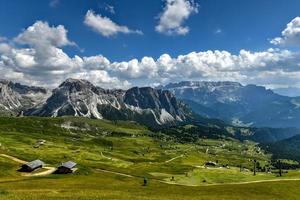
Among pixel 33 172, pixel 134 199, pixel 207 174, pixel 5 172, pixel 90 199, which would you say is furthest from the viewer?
pixel 207 174

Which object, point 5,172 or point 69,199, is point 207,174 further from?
point 69,199

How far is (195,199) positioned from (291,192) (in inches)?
1690

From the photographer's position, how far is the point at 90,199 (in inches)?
2280

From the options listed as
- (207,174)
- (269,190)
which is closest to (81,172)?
(207,174)

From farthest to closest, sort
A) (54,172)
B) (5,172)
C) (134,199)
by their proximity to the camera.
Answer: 1. (54,172)
2. (5,172)
3. (134,199)

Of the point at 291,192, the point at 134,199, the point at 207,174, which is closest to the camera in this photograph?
the point at 134,199

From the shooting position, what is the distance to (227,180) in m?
165

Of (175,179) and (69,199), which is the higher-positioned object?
(69,199)

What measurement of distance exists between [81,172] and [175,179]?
1586 inches

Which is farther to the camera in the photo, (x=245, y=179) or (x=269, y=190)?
(x=245, y=179)

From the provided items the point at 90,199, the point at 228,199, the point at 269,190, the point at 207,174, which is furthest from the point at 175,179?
the point at 90,199

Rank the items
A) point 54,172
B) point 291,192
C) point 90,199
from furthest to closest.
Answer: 1. point 54,172
2. point 291,192
3. point 90,199

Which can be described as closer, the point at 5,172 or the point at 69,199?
the point at 69,199

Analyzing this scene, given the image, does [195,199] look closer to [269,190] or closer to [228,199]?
[228,199]
